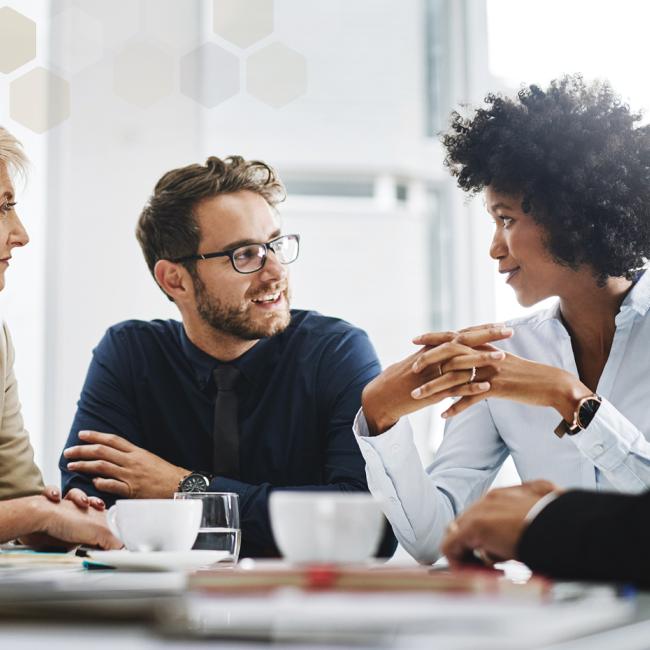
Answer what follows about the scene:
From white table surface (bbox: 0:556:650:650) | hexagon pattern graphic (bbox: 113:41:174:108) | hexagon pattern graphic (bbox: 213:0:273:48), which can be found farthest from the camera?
hexagon pattern graphic (bbox: 213:0:273:48)

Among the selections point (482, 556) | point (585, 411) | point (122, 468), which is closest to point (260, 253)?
point (122, 468)

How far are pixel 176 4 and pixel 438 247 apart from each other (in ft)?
4.90

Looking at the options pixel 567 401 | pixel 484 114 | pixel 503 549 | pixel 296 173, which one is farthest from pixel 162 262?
pixel 503 549

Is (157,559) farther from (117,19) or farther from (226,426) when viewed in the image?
(117,19)

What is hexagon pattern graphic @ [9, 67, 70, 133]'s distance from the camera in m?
3.37

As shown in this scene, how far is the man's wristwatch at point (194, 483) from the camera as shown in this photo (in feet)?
5.94

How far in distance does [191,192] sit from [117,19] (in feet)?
4.89

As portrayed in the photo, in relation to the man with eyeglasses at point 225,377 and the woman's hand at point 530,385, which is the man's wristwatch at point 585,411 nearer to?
the woman's hand at point 530,385

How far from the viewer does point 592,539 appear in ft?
2.16

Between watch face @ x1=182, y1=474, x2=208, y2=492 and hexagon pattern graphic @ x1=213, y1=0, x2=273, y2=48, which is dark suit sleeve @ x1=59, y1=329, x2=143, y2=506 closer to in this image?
watch face @ x1=182, y1=474, x2=208, y2=492

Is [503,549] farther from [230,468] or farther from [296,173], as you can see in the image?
[296,173]

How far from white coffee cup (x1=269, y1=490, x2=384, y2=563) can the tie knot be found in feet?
4.34

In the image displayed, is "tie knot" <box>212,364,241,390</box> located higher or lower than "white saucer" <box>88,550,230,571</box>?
higher

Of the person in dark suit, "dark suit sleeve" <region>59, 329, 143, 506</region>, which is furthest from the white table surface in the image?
"dark suit sleeve" <region>59, 329, 143, 506</region>
